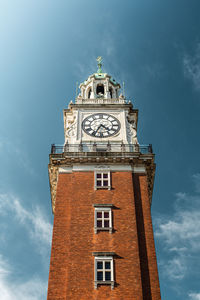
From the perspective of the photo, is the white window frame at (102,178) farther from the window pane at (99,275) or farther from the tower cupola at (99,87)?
the tower cupola at (99,87)

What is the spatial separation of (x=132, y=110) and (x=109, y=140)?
689cm

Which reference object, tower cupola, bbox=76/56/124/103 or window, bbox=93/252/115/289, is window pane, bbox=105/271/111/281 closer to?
window, bbox=93/252/115/289

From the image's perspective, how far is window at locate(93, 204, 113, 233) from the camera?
30767 millimetres

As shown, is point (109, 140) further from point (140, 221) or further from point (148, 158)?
point (140, 221)

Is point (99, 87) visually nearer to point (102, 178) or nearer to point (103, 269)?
point (102, 178)

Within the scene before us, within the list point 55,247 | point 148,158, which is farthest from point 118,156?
point 55,247

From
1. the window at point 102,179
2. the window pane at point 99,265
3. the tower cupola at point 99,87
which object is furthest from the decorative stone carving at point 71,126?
the window pane at point 99,265

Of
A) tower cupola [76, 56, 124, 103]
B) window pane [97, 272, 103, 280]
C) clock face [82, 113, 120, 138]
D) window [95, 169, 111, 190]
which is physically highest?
tower cupola [76, 56, 124, 103]

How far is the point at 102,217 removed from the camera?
31547 mm

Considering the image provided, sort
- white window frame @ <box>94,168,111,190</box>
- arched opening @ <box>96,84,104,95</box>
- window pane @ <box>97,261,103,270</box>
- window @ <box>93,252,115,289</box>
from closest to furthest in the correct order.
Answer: window @ <box>93,252,115,289</box>, window pane @ <box>97,261,103,270</box>, white window frame @ <box>94,168,111,190</box>, arched opening @ <box>96,84,104,95</box>

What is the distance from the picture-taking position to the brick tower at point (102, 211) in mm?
27594

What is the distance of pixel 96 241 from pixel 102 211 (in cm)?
301

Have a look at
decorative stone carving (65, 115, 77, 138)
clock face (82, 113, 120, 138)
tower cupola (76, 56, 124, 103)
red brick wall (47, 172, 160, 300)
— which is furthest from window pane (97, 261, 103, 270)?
tower cupola (76, 56, 124, 103)

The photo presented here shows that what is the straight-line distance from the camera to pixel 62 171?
118ft
